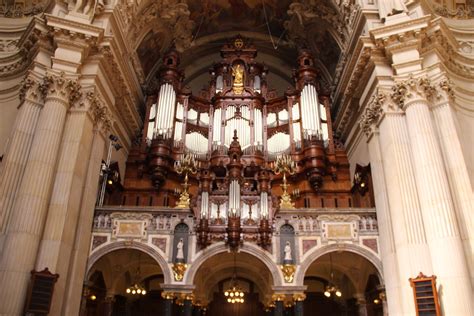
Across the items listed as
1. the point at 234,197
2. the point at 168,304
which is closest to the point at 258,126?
the point at 234,197

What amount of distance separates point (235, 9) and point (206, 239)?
14.0m

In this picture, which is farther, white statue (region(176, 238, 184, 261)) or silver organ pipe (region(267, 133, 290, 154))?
silver organ pipe (region(267, 133, 290, 154))

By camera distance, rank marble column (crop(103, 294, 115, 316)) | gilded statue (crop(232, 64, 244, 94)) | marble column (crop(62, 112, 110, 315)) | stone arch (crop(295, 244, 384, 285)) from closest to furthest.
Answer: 1. marble column (crop(62, 112, 110, 315))
2. stone arch (crop(295, 244, 384, 285))
3. marble column (crop(103, 294, 115, 316))
4. gilded statue (crop(232, 64, 244, 94))

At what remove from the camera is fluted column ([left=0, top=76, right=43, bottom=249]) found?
11.4 m

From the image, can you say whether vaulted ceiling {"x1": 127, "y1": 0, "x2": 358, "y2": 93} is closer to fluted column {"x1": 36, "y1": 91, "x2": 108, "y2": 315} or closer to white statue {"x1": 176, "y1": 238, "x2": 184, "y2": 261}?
fluted column {"x1": 36, "y1": 91, "x2": 108, "y2": 315}

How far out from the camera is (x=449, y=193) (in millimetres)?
11227

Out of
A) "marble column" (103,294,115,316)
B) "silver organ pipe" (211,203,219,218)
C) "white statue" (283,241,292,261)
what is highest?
"silver organ pipe" (211,203,219,218)

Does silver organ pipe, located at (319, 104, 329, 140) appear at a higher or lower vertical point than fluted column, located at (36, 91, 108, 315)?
higher

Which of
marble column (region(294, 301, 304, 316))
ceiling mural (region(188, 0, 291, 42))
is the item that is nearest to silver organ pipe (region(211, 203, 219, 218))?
marble column (region(294, 301, 304, 316))

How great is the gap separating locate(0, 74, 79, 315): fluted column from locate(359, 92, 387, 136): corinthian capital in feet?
Answer: 31.0

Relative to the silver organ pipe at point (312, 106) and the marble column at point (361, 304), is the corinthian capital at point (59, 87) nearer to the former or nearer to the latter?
the silver organ pipe at point (312, 106)

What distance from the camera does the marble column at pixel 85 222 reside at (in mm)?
11859

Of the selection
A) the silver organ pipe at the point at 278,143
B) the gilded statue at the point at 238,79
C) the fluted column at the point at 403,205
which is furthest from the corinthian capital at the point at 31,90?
the fluted column at the point at 403,205

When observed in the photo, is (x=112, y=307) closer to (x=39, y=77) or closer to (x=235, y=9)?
(x=39, y=77)
